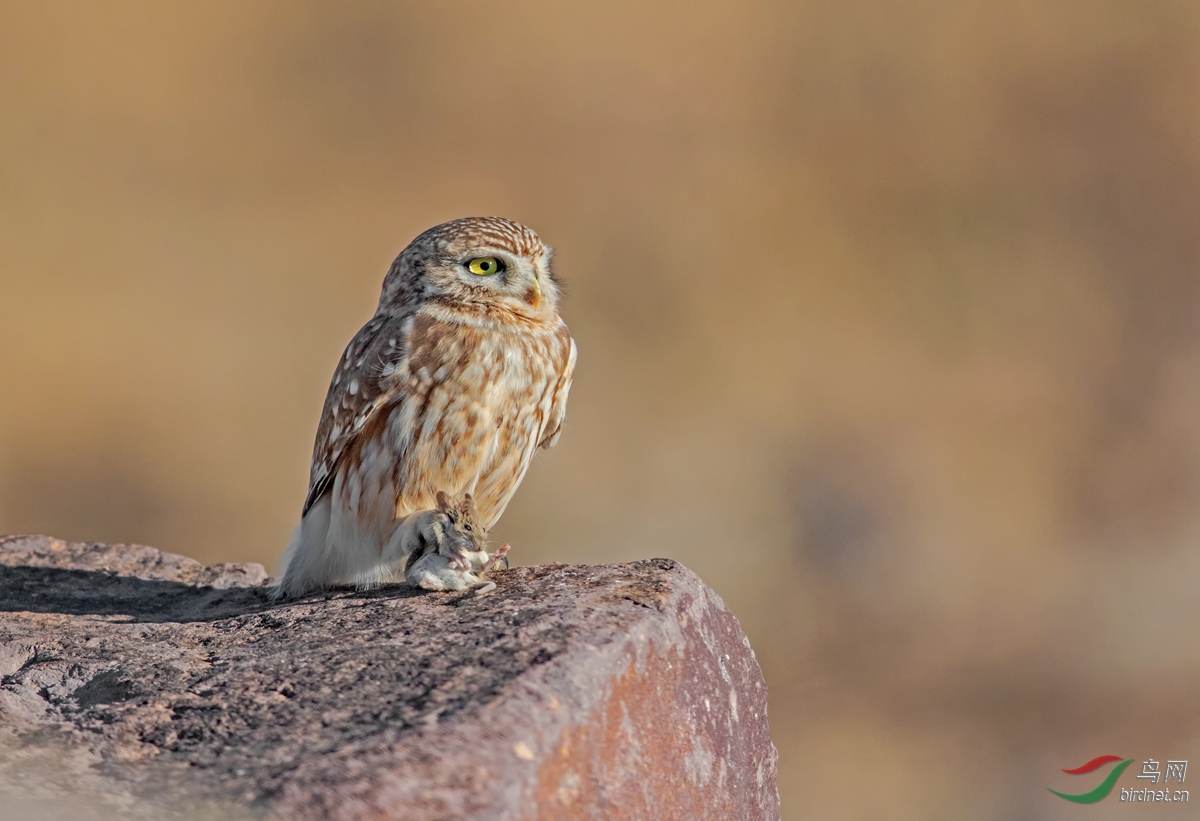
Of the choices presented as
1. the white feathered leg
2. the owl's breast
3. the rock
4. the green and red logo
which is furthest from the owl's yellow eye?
the green and red logo

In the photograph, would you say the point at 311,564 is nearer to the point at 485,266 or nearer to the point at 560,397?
the point at 560,397

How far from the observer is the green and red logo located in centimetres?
754

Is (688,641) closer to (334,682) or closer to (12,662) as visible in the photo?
(334,682)

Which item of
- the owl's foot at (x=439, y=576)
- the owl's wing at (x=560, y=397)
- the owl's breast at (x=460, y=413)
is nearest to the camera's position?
the owl's foot at (x=439, y=576)

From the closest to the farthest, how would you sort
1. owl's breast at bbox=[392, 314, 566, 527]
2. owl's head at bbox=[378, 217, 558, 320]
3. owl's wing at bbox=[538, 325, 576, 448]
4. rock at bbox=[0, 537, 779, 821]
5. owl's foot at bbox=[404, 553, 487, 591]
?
rock at bbox=[0, 537, 779, 821] → owl's foot at bbox=[404, 553, 487, 591] → owl's breast at bbox=[392, 314, 566, 527] → owl's head at bbox=[378, 217, 558, 320] → owl's wing at bbox=[538, 325, 576, 448]

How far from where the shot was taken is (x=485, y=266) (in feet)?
13.2

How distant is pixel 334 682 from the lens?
240 cm

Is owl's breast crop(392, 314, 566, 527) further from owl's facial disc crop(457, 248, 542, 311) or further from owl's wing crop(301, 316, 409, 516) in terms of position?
owl's facial disc crop(457, 248, 542, 311)

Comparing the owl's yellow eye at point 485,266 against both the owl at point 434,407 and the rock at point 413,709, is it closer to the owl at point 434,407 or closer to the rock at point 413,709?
the owl at point 434,407

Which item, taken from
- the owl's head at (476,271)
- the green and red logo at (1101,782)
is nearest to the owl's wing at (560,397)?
the owl's head at (476,271)

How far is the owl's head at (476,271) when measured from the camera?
397 cm

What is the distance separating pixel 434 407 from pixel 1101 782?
252 inches

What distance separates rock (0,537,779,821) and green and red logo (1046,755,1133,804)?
5765 mm

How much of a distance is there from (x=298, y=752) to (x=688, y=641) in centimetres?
104
